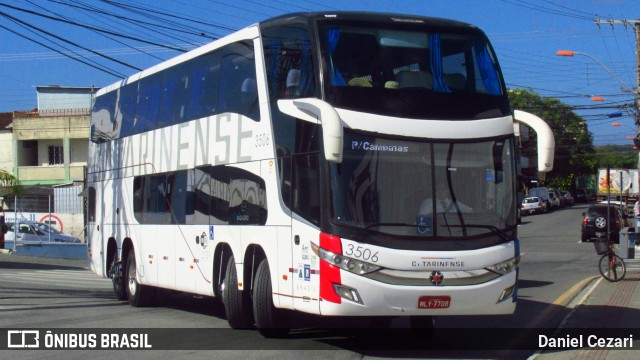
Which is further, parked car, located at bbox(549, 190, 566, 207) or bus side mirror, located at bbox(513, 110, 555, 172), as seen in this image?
parked car, located at bbox(549, 190, 566, 207)

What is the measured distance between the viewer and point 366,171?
421 inches

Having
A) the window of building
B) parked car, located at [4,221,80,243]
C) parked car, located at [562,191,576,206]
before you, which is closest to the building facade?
the window of building

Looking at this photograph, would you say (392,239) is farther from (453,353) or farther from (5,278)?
(5,278)

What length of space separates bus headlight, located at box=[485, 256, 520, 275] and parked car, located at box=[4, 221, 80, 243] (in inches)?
1205

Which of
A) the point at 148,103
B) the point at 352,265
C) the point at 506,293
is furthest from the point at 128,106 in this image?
the point at 506,293

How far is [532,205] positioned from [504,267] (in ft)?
197

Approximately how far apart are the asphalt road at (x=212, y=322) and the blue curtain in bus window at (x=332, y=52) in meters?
3.31

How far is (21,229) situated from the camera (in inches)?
1550

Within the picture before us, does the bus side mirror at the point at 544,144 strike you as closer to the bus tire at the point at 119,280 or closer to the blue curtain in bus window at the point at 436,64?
the blue curtain in bus window at the point at 436,64

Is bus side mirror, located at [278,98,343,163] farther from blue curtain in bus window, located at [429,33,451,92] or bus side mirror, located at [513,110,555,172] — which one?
bus side mirror, located at [513,110,555,172]

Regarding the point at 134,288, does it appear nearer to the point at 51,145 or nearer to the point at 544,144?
the point at 544,144

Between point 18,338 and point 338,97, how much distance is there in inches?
229

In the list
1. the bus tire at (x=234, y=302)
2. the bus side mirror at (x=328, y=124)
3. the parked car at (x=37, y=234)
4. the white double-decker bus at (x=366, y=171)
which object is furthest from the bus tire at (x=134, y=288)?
the parked car at (x=37, y=234)

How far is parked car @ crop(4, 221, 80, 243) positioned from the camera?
38.9m
